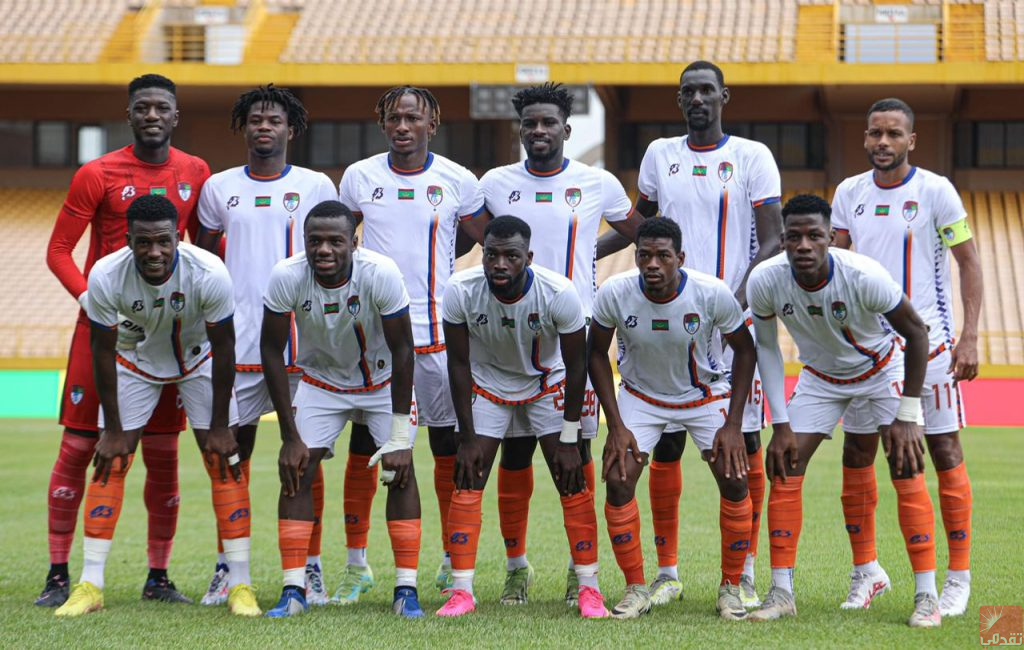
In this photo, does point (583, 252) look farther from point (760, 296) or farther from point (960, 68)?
point (960, 68)

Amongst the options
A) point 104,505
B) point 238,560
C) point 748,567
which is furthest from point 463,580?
point 104,505

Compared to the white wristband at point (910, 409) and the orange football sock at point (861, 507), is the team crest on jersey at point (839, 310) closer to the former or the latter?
the white wristband at point (910, 409)

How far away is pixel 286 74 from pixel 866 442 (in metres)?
21.9

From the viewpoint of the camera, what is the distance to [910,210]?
5.80 metres

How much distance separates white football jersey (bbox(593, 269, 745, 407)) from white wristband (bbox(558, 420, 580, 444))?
358 mm

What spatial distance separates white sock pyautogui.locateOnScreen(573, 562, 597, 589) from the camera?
5.73m

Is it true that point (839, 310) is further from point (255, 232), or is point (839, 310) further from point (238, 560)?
point (238, 560)

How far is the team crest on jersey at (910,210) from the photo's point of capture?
19.0 feet

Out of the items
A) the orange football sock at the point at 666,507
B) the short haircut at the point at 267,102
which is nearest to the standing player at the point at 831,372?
the orange football sock at the point at 666,507

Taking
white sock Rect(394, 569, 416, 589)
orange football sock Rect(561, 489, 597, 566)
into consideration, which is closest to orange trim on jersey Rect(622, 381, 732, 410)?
orange football sock Rect(561, 489, 597, 566)

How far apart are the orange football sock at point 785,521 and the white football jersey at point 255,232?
2.31 meters

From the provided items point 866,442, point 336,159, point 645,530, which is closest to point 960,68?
point 336,159

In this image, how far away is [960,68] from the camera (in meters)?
24.2

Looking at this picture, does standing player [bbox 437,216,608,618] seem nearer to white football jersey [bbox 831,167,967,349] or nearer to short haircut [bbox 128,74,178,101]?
white football jersey [bbox 831,167,967,349]
